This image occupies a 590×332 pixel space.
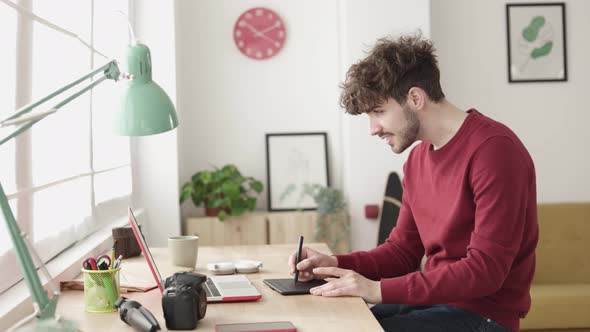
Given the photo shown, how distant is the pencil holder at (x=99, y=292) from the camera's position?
5.69ft

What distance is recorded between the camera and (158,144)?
3957 mm

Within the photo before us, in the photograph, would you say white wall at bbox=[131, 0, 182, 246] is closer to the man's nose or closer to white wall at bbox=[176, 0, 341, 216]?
white wall at bbox=[176, 0, 341, 216]

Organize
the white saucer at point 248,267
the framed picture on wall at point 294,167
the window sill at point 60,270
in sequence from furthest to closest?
the framed picture on wall at point 294,167, the white saucer at point 248,267, the window sill at point 60,270

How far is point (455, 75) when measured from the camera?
175 inches

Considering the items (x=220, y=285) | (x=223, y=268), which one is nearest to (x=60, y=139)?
(x=223, y=268)

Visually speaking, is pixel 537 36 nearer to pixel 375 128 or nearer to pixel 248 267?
pixel 375 128

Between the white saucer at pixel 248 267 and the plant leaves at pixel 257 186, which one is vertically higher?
the plant leaves at pixel 257 186

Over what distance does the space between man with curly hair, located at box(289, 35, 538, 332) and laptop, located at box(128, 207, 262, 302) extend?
0.16 meters

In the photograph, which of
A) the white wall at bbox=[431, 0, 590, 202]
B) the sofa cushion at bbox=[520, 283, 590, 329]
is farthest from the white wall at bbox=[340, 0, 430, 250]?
the sofa cushion at bbox=[520, 283, 590, 329]

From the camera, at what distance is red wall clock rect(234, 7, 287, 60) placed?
4371mm

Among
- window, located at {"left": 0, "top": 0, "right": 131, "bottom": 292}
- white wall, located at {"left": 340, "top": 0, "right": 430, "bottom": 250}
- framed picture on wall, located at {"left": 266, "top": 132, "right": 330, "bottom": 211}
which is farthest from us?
framed picture on wall, located at {"left": 266, "top": 132, "right": 330, "bottom": 211}

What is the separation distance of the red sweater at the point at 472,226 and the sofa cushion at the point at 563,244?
202 cm

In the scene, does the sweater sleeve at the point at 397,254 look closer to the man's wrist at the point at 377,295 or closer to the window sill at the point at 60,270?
the man's wrist at the point at 377,295

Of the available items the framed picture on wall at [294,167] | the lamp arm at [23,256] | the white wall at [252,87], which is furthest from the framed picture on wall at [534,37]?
the lamp arm at [23,256]
